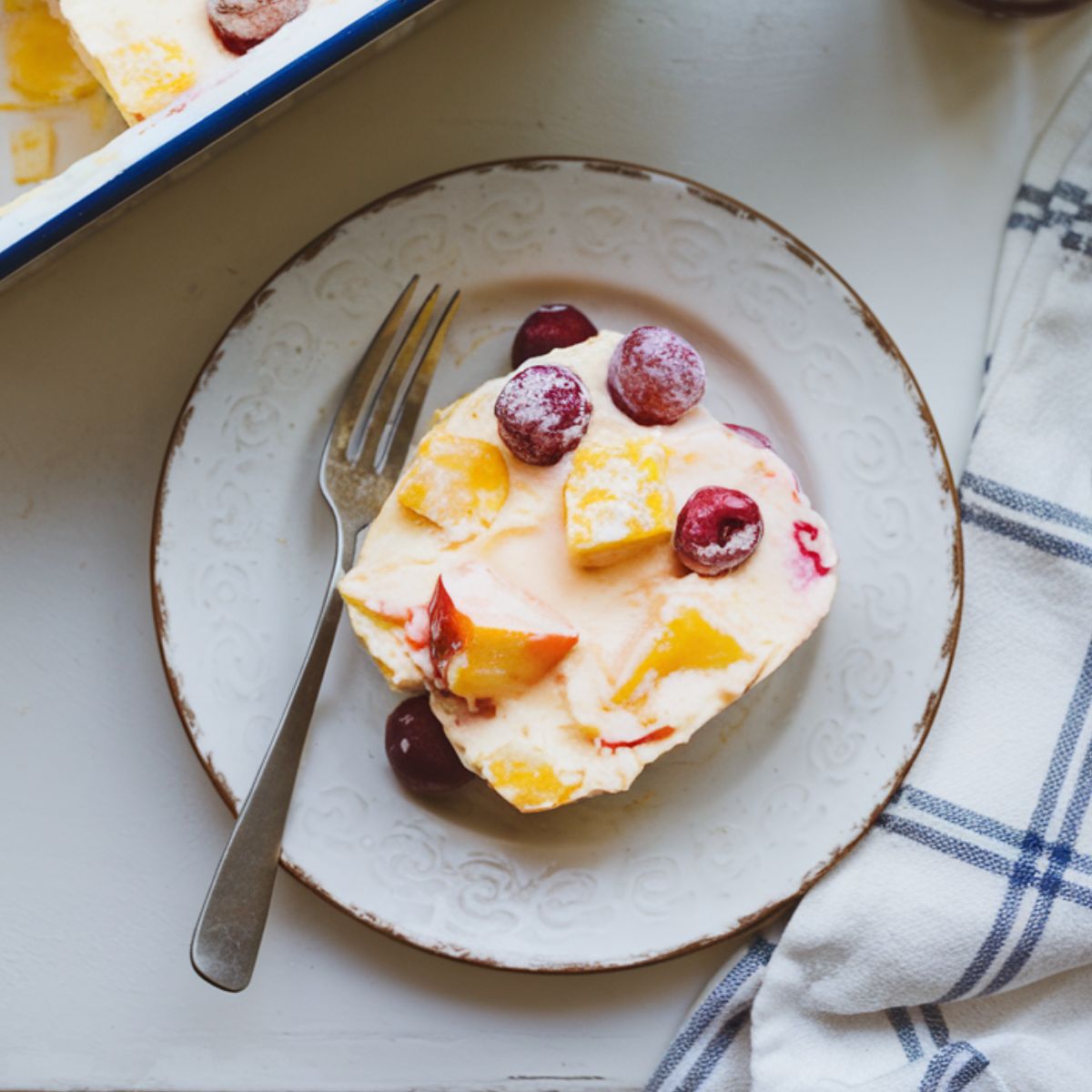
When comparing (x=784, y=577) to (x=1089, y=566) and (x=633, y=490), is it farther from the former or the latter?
(x=1089, y=566)

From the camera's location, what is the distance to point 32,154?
1.62 meters

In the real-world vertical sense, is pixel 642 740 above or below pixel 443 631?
below

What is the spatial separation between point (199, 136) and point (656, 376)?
607 mm

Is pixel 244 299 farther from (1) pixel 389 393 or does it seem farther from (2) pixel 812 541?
(2) pixel 812 541

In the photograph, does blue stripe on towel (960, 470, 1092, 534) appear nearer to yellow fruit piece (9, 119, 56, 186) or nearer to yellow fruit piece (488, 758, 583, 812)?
yellow fruit piece (488, 758, 583, 812)

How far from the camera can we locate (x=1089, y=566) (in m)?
1.70

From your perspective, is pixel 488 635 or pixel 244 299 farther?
pixel 244 299

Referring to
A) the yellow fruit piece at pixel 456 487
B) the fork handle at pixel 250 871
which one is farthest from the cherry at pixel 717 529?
the fork handle at pixel 250 871

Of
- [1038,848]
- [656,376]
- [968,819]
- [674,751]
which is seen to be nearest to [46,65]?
[656,376]

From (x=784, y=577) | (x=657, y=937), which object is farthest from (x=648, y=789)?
(x=784, y=577)

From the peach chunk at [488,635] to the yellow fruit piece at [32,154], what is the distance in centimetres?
81

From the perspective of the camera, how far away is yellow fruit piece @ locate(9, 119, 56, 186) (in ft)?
5.30

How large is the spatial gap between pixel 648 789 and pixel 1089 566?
71 centimetres

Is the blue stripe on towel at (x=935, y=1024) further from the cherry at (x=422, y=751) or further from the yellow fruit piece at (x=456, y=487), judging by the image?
the yellow fruit piece at (x=456, y=487)
